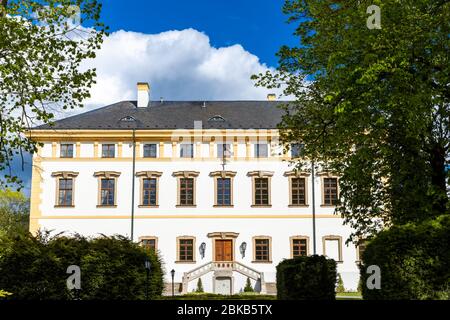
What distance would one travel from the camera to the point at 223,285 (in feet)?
112

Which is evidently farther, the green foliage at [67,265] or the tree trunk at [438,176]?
the tree trunk at [438,176]

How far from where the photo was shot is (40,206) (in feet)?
119

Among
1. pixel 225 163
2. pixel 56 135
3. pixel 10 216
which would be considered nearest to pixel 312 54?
pixel 225 163

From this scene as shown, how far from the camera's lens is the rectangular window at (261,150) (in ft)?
120

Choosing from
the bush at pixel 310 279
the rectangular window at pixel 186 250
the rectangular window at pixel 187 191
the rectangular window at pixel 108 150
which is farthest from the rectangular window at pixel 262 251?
A: the bush at pixel 310 279

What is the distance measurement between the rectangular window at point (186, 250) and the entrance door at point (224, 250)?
4.73 ft

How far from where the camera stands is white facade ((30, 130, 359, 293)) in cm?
3547

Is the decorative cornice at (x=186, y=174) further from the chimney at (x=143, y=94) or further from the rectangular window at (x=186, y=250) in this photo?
the chimney at (x=143, y=94)

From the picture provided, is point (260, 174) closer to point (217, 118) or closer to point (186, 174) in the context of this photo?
point (186, 174)

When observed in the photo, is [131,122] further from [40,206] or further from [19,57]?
[19,57]

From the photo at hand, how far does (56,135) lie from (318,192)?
620 inches

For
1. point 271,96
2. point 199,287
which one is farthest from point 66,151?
point 271,96

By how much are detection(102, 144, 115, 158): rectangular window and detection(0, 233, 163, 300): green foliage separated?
21542mm
